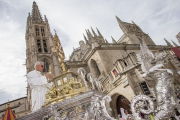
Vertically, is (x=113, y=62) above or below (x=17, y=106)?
below

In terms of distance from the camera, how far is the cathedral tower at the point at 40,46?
2989 centimetres

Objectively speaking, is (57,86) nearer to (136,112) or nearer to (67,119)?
(67,119)

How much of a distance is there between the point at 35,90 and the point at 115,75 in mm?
8969

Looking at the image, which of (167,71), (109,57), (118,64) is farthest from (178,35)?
(167,71)

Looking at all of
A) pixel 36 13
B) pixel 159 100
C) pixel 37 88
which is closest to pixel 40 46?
pixel 36 13

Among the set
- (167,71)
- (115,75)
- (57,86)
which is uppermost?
(115,75)

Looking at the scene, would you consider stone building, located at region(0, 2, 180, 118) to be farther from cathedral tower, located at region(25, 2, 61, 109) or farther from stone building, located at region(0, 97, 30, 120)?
stone building, located at region(0, 97, 30, 120)

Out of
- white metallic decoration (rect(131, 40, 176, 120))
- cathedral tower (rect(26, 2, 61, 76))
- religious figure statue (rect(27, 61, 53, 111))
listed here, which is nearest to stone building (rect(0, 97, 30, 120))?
cathedral tower (rect(26, 2, 61, 76))

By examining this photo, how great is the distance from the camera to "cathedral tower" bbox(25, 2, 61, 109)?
29.9 m

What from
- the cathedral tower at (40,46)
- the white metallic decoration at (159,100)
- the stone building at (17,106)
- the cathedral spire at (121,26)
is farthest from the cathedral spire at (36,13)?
the white metallic decoration at (159,100)

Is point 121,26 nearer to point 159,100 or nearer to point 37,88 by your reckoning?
point 37,88

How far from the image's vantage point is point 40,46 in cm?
3528

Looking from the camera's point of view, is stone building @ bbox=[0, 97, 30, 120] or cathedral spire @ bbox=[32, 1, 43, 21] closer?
stone building @ bbox=[0, 97, 30, 120]

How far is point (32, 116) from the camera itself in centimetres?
254
